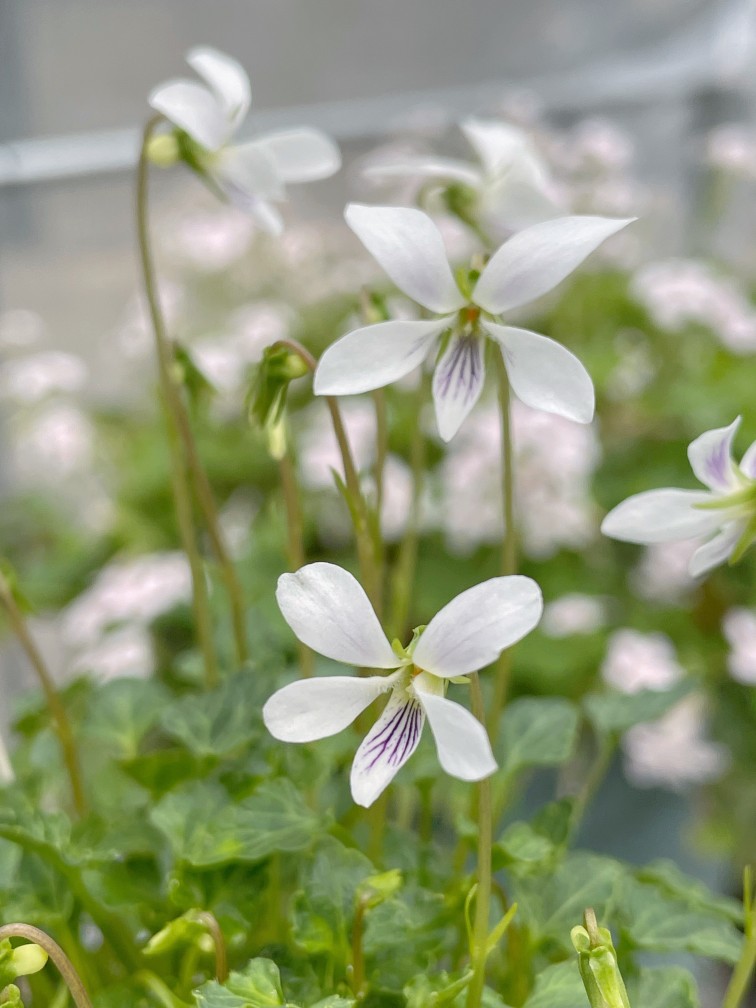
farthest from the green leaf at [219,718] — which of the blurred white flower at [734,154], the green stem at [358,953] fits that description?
the blurred white flower at [734,154]

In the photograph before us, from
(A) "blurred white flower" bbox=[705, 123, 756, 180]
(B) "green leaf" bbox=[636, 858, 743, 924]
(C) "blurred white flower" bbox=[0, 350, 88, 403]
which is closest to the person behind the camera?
(B) "green leaf" bbox=[636, 858, 743, 924]

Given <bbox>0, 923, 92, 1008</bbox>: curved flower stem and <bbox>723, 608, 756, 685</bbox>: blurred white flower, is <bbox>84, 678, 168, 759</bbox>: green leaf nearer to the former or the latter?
<bbox>0, 923, 92, 1008</bbox>: curved flower stem

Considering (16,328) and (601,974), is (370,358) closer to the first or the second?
(601,974)

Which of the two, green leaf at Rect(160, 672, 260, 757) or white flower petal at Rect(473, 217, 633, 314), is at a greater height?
white flower petal at Rect(473, 217, 633, 314)

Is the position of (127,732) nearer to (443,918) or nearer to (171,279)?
(443,918)

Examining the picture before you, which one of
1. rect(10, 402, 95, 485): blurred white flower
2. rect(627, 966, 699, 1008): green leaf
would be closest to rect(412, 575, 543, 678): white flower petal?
rect(627, 966, 699, 1008): green leaf

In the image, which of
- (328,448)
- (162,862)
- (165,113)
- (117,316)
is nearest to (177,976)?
(162,862)
